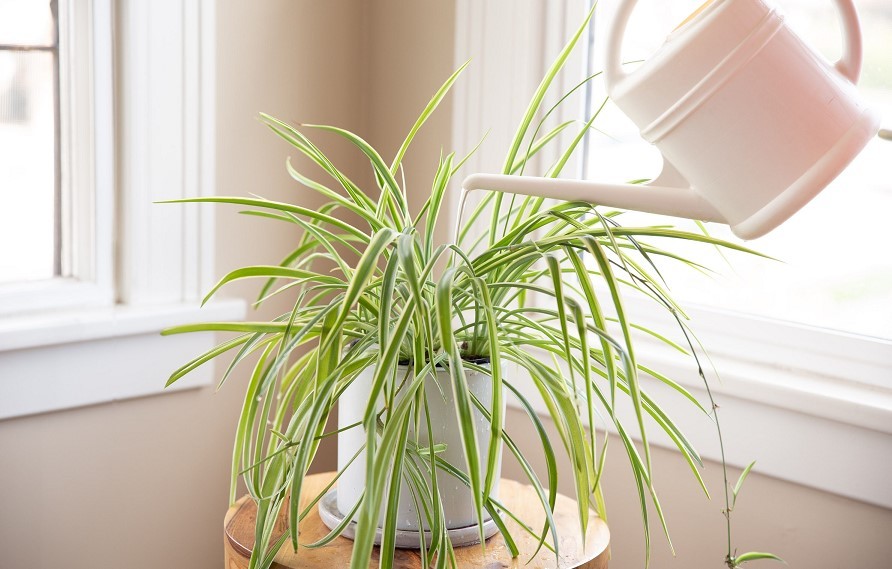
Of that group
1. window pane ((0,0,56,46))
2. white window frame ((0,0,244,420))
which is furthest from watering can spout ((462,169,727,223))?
window pane ((0,0,56,46))

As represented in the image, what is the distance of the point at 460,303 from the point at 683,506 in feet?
1.68

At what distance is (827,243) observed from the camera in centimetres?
119

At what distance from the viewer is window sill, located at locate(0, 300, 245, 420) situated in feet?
3.88

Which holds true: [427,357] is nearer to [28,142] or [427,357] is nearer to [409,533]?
[409,533]

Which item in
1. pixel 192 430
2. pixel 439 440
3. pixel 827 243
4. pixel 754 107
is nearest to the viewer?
pixel 754 107

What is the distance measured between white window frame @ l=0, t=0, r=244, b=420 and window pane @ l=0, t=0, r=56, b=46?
0.02 meters

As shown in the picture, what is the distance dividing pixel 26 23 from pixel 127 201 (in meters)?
0.27

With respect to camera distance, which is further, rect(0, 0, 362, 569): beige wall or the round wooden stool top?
rect(0, 0, 362, 569): beige wall

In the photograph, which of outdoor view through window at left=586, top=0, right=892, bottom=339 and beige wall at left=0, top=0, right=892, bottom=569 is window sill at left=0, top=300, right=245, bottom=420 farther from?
outdoor view through window at left=586, top=0, right=892, bottom=339

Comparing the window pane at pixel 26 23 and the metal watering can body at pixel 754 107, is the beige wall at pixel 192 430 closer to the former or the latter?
the window pane at pixel 26 23

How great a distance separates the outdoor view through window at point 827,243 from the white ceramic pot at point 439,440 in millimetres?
386

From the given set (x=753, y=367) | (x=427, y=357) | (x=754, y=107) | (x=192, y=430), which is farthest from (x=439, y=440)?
(x=192, y=430)

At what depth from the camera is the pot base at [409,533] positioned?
89 centimetres

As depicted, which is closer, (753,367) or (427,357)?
(427,357)
